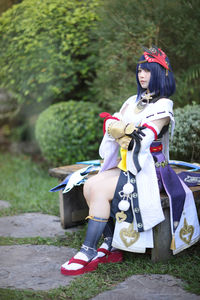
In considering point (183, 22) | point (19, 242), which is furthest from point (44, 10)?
point (19, 242)

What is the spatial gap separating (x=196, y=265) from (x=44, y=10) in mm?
4038

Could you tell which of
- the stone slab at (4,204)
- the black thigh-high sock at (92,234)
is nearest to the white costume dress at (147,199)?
the black thigh-high sock at (92,234)

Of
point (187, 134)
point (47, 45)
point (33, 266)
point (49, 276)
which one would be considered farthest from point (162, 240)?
point (47, 45)

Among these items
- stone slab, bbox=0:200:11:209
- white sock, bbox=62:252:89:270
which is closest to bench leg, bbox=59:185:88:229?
white sock, bbox=62:252:89:270

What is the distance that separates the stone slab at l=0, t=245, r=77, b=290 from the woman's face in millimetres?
1385

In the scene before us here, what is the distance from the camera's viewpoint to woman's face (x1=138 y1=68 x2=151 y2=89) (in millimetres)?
2677

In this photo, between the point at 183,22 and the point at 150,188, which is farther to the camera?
the point at 183,22

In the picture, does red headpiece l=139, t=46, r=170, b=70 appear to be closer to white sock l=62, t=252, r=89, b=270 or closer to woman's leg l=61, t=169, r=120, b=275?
woman's leg l=61, t=169, r=120, b=275

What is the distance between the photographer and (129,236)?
250 centimetres

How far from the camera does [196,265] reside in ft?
8.57

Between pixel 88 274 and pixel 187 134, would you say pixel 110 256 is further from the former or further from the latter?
pixel 187 134

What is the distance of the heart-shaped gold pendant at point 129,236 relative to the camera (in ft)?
8.19

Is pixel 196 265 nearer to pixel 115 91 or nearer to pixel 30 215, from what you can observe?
pixel 30 215

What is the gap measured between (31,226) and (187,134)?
179 centimetres
